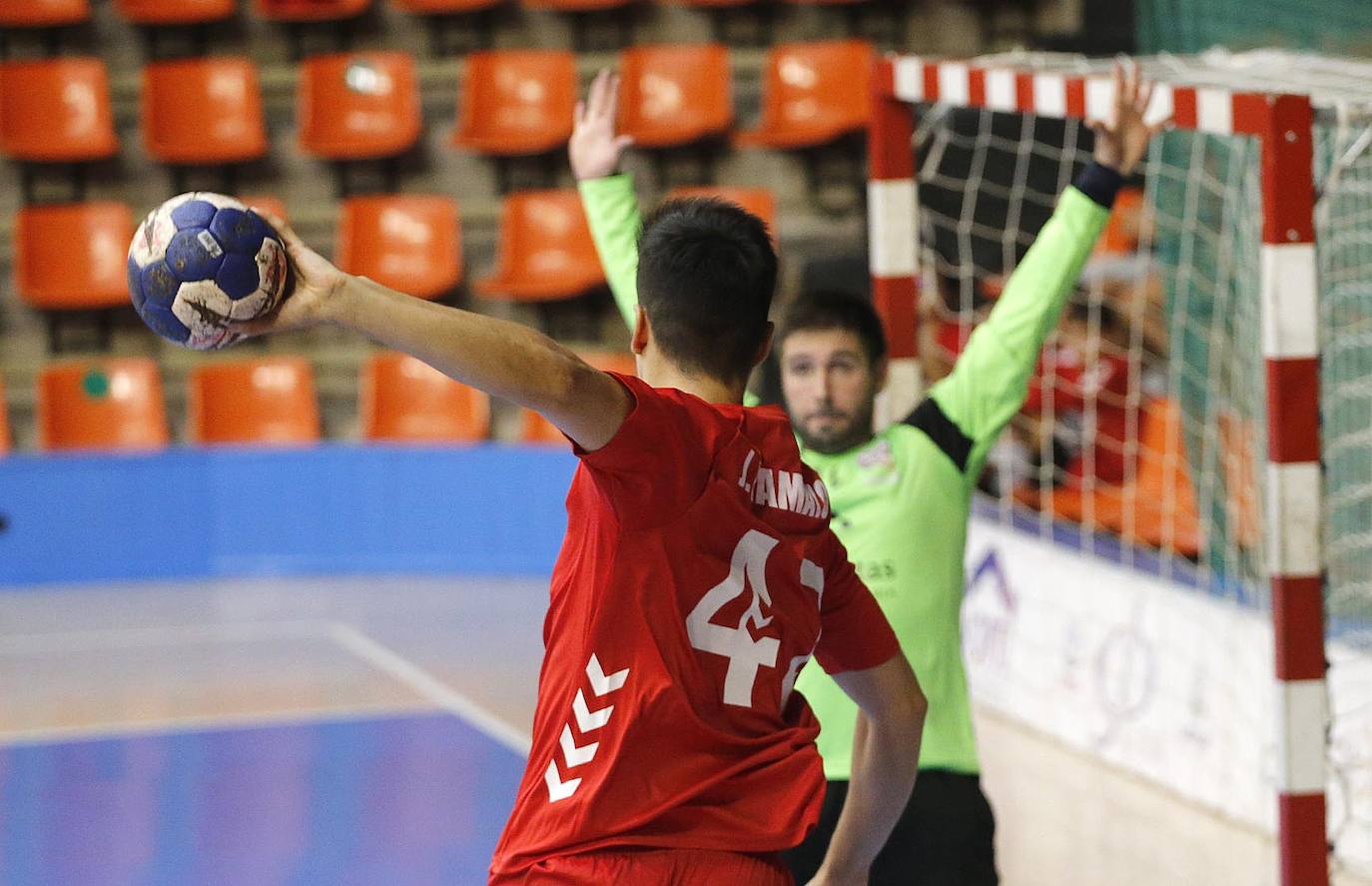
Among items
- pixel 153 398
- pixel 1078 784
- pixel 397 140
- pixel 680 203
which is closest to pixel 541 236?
pixel 397 140

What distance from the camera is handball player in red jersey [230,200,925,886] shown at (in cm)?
214

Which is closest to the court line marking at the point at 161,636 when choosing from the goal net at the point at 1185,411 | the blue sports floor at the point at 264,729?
the blue sports floor at the point at 264,729

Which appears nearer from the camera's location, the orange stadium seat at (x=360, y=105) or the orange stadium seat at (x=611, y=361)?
the orange stadium seat at (x=611, y=361)

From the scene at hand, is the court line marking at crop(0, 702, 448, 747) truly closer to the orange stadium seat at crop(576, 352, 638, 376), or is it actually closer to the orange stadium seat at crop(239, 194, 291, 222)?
the orange stadium seat at crop(576, 352, 638, 376)

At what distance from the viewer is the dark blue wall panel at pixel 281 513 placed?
9.56 meters

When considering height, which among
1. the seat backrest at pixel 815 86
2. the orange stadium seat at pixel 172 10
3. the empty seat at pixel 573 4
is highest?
the orange stadium seat at pixel 172 10

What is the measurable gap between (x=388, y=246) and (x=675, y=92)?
6.04 ft

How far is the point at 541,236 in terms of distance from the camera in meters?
Answer: 10.4

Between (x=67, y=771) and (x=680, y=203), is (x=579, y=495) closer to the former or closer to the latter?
(x=680, y=203)

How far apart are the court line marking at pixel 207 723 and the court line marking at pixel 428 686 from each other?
11 centimetres

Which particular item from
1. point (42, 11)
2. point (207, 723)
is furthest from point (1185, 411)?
point (42, 11)

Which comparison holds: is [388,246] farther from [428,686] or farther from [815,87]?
[428,686]

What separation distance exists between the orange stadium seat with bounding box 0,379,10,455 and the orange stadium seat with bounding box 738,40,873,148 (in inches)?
171

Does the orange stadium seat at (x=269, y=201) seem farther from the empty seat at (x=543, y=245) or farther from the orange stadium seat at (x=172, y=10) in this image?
the empty seat at (x=543, y=245)
